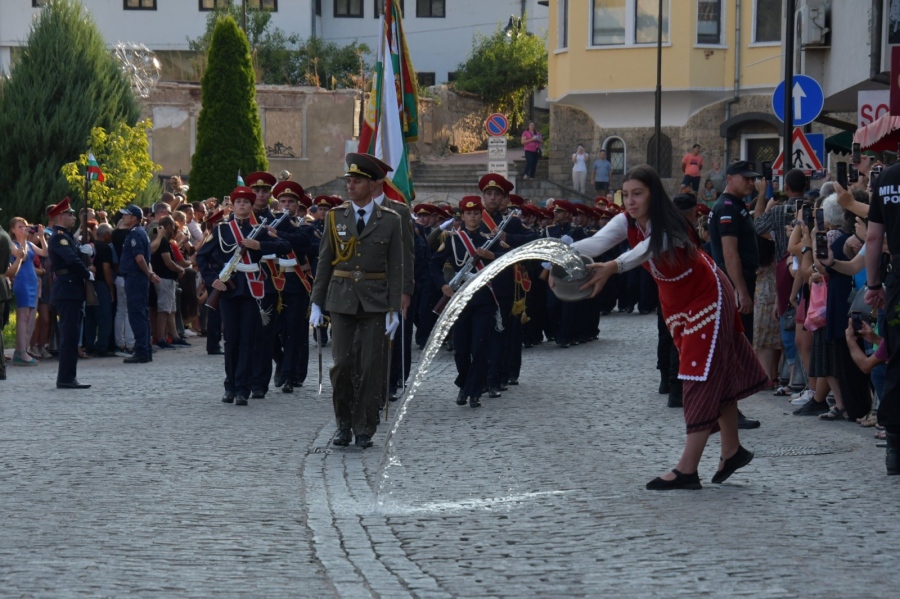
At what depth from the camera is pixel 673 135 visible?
45.2 metres

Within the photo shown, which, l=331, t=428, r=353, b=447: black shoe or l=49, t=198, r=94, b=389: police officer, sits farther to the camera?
l=49, t=198, r=94, b=389: police officer

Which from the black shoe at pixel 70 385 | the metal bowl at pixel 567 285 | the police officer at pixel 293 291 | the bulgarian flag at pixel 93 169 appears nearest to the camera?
the metal bowl at pixel 567 285

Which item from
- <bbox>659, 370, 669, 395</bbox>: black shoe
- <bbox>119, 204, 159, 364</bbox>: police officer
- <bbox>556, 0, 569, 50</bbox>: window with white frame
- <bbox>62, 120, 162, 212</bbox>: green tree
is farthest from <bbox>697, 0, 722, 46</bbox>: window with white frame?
<bbox>659, 370, 669, 395</bbox>: black shoe

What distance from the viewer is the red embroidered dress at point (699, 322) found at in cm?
845

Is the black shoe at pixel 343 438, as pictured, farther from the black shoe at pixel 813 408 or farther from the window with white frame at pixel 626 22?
the window with white frame at pixel 626 22

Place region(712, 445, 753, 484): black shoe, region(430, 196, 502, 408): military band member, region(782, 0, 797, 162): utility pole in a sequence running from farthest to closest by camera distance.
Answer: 1. region(782, 0, 797, 162): utility pole
2. region(430, 196, 502, 408): military band member
3. region(712, 445, 753, 484): black shoe

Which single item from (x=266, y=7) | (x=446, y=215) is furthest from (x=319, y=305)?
(x=266, y=7)

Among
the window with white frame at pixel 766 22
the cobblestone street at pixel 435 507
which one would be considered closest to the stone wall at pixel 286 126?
the window with white frame at pixel 766 22

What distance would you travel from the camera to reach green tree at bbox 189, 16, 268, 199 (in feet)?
131

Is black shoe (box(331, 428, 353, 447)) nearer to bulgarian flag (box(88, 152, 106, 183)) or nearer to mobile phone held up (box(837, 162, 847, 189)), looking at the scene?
mobile phone held up (box(837, 162, 847, 189))

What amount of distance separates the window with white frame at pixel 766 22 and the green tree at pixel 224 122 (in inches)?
590

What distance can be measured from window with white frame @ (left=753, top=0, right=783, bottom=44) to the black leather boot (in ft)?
121

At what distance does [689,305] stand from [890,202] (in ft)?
4.95

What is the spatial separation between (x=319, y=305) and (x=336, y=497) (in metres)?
2.87
